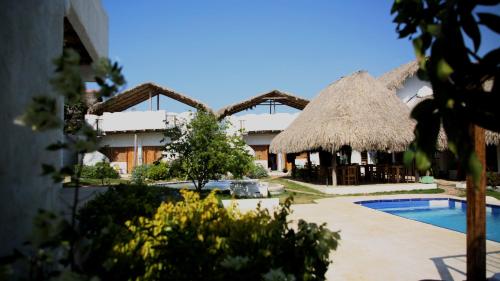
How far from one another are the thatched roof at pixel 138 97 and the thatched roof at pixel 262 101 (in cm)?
187

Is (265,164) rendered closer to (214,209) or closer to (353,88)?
(353,88)

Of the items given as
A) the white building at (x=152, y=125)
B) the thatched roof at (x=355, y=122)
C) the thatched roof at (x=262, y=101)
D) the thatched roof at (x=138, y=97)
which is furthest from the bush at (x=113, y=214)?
the thatched roof at (x=262, y=101)

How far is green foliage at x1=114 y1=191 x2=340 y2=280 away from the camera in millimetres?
2375

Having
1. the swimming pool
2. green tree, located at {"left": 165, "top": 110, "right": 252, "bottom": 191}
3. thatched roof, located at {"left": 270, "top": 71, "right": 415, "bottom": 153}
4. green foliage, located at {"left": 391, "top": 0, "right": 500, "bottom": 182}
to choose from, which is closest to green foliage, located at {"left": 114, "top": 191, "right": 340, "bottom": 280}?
green foliage, located at {"left": 391, "top": 0, "right": 500, "bottom": 182}

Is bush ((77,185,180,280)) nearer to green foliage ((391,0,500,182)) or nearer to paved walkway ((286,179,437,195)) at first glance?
green foliage ((391,0,500,182))

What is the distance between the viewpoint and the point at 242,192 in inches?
504

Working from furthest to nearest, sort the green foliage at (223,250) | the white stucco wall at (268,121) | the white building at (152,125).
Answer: the white stucco wall at (268,121) → the white building at (152,125) → the green foliage at (223,250)

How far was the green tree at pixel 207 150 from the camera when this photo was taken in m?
10.3

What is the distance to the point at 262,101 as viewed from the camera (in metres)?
29.6

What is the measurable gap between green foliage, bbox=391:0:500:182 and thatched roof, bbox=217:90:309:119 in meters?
27.1

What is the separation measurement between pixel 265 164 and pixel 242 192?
49.2 feet

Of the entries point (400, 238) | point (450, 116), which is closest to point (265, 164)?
point (400, 238)

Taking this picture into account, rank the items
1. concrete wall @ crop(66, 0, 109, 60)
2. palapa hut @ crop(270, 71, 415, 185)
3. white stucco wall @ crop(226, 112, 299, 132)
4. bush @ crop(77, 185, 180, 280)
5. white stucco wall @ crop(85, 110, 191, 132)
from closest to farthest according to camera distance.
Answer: bush @ crop(77, 185, 180, 280) → concrete wall @ crop(66, 0, 109, 60) → palapa hut @ crop(270, 71, 415, 185) → white stucco wall @ crop(85, 110, 191, 132) → white stucco wall @ crop(226, 112, 299, 132)

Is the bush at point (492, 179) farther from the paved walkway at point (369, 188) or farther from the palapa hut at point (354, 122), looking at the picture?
the palapa hut at point (354, 122)
